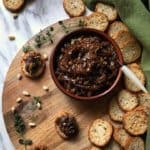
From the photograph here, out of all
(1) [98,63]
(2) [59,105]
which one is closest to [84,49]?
(1) [98,63]

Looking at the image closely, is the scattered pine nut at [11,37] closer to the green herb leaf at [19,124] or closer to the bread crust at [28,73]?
the bread crust at [28,73]

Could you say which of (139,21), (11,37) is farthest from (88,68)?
(11,37)

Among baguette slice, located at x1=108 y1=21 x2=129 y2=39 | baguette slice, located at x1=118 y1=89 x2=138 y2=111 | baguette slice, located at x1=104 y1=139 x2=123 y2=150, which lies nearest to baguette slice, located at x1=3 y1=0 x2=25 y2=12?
baguette slice, located at x1=108 y1=21 x2=129 y2=39

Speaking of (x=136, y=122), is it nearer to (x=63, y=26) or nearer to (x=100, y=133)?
(x=100, y=133)

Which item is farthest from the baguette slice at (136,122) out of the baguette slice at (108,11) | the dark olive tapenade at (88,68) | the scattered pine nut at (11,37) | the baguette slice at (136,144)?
the scattered pine nut at (11,37)

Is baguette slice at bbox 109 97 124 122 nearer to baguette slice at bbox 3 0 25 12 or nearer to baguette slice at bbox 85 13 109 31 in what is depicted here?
baguette slice at bbox 85 13 109 31

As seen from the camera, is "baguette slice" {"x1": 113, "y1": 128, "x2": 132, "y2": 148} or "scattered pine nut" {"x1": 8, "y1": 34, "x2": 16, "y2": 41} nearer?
"baguette slice" {"x1": 113, "y1": 128, "x2": 132, "y2": 148}
